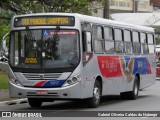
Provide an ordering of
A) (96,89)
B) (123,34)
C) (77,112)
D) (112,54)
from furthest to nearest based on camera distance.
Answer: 1. (123,34)
2. (112,54)
3. (96,89)
4. (77,112)

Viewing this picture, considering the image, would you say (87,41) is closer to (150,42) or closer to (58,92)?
(58,92)

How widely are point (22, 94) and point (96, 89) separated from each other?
2.58m

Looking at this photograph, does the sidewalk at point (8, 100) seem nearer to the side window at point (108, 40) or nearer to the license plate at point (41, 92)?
the license plate at point (41, 92)

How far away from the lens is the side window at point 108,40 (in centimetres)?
2011

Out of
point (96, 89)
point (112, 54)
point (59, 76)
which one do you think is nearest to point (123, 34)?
point (112, 54)

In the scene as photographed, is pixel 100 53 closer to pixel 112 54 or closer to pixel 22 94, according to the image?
pixel 112 54

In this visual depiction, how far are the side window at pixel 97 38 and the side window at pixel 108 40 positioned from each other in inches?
19.3

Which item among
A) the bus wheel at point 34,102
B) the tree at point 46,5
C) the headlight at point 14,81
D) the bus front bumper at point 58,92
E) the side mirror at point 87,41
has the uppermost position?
the tree at point 46,5

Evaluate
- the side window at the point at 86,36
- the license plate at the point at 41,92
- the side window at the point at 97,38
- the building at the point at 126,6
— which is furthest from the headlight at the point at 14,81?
the building at the point at 126,6

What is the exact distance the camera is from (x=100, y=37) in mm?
19562

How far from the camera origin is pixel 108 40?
2030cm

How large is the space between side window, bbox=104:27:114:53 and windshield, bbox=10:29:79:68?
263 cm

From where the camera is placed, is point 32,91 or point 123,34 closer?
point 32,91

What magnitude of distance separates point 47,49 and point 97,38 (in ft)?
7.15
